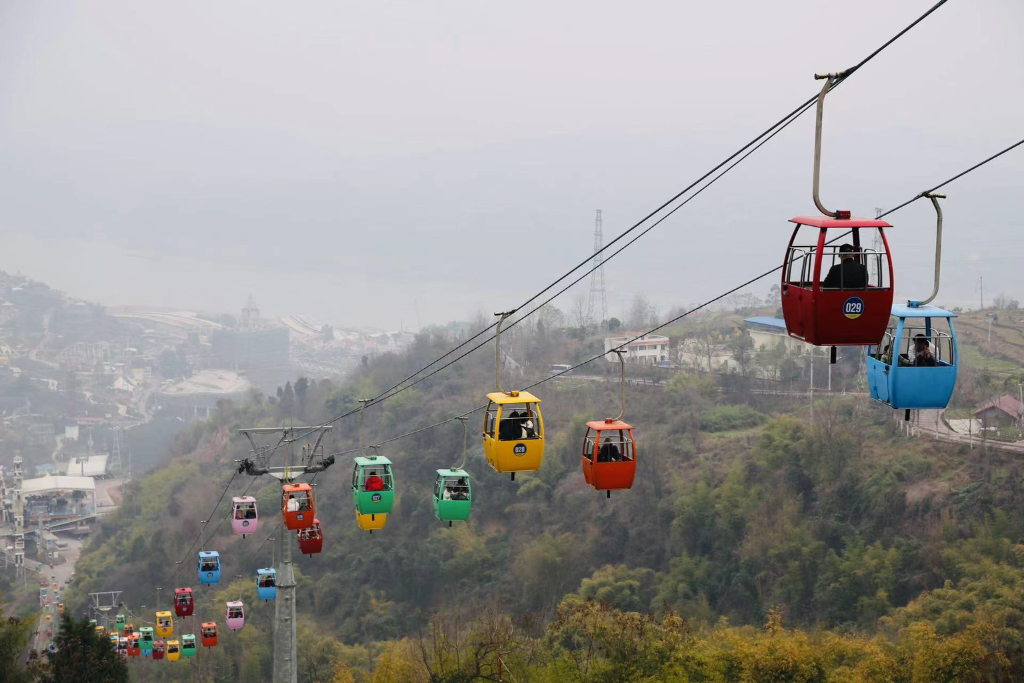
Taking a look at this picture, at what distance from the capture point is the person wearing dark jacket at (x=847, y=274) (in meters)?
9.43

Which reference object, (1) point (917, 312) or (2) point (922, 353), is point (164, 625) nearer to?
(2) point (922, 353)

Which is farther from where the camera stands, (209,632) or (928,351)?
(209,632)

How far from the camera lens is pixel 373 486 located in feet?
71.9

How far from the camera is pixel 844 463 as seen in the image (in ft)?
195

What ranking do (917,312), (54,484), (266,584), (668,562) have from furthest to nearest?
(54,484)
(668,562)
(266,584)
(917,312)

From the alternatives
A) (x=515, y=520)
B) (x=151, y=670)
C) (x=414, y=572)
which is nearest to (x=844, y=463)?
(x=515, y=520)

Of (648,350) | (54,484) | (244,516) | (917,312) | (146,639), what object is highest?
(648,350)

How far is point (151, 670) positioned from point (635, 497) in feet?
102

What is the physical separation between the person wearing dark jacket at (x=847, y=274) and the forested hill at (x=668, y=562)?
23.6 meters

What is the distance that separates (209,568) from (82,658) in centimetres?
569

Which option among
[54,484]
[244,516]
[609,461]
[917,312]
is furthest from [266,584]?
[54,484]

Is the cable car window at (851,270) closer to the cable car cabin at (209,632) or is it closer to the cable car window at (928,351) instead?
the cable car window at (928,351)

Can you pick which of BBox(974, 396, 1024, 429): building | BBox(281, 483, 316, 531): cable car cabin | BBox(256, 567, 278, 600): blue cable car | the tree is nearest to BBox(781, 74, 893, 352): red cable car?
BBox(281, 483, 316, 531): cable car cabin

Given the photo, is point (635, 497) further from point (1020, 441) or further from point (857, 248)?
point (857, 248)
